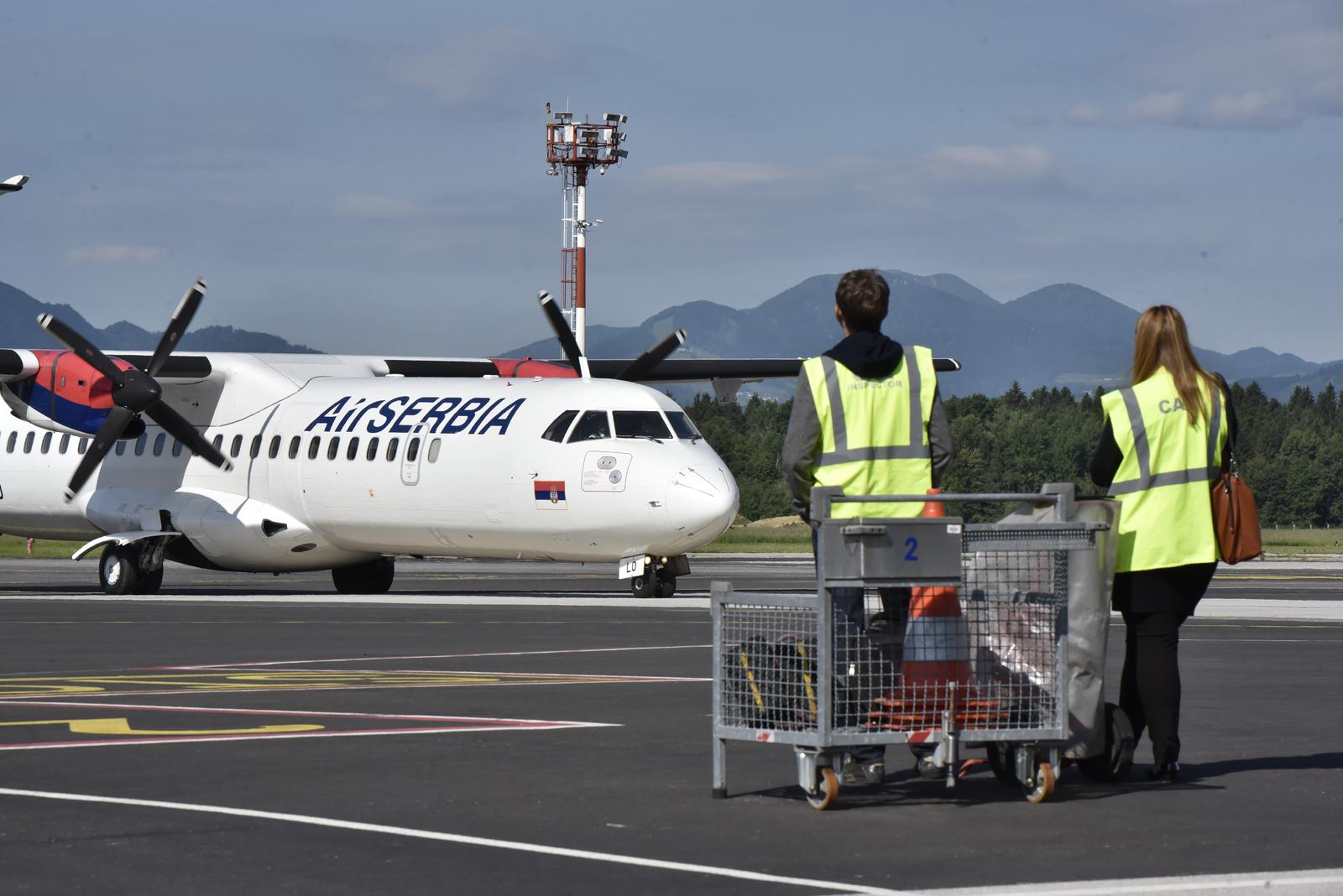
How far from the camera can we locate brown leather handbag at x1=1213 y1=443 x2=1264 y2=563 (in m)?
8.40

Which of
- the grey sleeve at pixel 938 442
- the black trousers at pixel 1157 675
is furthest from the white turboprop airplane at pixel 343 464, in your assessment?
the grey sleeve at pixel 938 442

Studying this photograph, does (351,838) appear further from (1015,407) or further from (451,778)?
(1015,407)

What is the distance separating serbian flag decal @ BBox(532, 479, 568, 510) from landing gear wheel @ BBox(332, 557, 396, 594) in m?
5.72

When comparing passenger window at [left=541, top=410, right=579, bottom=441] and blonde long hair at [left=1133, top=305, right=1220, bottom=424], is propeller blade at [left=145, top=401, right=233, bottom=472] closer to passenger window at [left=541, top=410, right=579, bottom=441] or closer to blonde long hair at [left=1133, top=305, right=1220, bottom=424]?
passenger window at [left=541, top=410, right=579, bottom=441]

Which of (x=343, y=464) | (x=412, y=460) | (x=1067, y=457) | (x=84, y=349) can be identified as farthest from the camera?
(x=1067, y=457)

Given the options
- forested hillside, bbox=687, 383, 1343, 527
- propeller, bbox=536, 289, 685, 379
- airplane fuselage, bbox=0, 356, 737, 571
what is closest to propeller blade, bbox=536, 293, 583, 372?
propeller, bbox=536, 289, 685, 379

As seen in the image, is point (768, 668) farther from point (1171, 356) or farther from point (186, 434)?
point (186, 434)

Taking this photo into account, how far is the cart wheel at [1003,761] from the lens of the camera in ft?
26.8

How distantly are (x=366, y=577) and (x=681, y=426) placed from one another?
740cm

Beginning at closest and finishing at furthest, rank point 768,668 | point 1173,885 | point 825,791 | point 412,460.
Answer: point 1173,885 < point 825,791 < point 768,668 < point 412,460

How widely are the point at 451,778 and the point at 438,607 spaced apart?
15.6 meters

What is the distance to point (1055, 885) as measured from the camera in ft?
19.9

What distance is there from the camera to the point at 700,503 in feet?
77.4

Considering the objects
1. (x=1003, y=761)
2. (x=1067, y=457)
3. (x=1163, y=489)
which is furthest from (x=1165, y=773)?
(x=1067, y=457)
